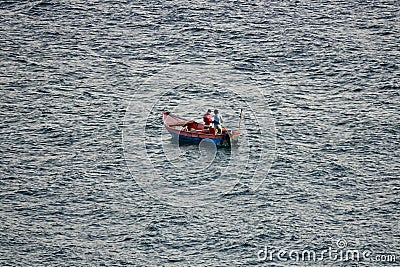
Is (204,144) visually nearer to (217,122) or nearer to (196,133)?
(196,133)

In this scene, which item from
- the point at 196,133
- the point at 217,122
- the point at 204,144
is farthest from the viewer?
the point at 217,122

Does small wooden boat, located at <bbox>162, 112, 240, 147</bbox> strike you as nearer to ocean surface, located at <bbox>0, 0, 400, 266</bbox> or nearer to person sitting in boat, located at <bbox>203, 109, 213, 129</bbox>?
person sitting in boat, located at <bbox>203, 109, 213, 129</bbox>

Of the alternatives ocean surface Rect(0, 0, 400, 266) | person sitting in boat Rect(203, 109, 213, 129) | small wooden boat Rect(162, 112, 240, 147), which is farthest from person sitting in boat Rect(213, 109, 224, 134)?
ocean surface Rect(0, 0, 400, 266)

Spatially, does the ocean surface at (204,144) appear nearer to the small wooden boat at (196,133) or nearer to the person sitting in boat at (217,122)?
the small wooden boat at (196,133)

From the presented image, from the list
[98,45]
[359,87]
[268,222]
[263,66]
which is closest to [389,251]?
[268,222]

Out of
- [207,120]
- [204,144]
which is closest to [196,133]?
[204,144]

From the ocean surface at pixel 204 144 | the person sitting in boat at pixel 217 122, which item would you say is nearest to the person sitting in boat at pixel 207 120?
the person sitting in boat at pixel 217 122
